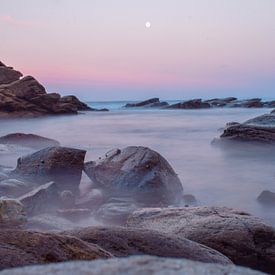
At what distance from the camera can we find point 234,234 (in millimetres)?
3916

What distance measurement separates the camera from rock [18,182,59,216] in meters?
5.43

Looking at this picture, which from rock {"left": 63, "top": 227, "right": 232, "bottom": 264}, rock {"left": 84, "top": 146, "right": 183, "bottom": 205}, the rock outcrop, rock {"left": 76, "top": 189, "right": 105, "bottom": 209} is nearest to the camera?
rock {"left": 63, "top": 227, "right": 232, "bottom": 264}

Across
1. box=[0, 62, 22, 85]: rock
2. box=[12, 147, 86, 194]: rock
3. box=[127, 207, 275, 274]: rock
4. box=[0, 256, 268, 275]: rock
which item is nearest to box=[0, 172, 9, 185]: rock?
box=[12, 147, 86, 194]: rock

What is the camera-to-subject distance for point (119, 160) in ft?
24.0

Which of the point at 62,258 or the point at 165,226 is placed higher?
the point at 62,258

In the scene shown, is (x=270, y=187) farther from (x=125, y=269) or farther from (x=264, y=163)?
(x=125, y=269)

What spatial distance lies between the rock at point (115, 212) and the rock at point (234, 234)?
1.05 metres

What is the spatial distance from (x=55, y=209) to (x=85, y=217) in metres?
0.44

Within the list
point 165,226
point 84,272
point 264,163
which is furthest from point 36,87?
point 84,272

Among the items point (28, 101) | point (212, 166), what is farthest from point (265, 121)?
point (28, 101)

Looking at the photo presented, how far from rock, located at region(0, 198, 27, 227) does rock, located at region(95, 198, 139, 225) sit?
3.82 ft

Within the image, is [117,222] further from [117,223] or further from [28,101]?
[28,101]

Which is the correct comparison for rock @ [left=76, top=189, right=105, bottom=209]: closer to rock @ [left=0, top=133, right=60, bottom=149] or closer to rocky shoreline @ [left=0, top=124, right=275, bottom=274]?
rocky shoreline @ [left=0, top=124, right=275, bottom=274]

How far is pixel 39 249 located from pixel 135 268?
1268mm
